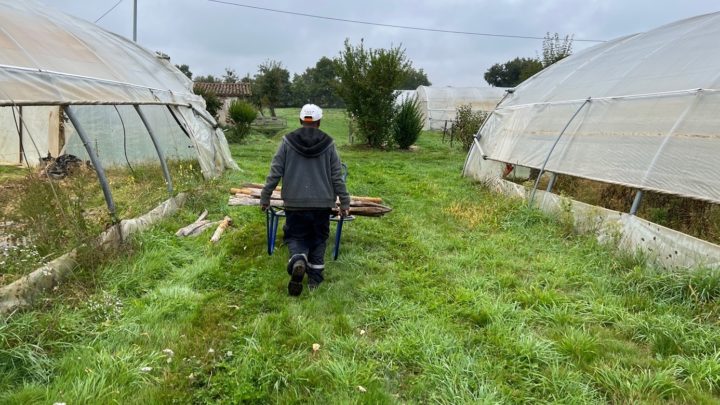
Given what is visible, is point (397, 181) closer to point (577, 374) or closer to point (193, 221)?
point (193, 221)

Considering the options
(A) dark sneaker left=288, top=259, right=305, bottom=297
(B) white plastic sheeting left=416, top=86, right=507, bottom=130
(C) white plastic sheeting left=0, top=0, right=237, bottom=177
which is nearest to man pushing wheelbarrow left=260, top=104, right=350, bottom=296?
(A) dark sneaker left=288, top=259, right=305, bottom=297

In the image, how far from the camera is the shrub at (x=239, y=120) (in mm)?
19672

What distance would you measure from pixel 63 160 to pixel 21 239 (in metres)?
5.96

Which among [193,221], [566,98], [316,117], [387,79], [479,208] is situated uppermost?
[387,79]

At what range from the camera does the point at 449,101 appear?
96.6 feet

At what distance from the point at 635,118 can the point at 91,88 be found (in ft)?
23.7

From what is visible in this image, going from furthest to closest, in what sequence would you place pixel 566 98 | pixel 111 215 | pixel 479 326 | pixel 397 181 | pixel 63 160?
pixel 397 181
pixel 63 160
pixel 566 98
pixel 111 215
pixel 479 326

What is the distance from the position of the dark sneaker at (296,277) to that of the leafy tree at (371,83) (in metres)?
14.8

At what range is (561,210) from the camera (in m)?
6.71

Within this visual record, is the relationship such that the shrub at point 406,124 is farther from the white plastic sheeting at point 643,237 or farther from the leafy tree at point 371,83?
the white plastic sheeting at point 643,237

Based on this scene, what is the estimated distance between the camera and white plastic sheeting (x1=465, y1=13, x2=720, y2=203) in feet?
16.5

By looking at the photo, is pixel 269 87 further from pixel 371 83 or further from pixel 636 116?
pixel 636 116

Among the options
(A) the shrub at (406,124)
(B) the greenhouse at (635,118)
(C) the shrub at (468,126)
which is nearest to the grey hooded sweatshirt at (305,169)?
(B) the greenhouse at (635,118)

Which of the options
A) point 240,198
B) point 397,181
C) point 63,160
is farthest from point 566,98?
point 63,160
